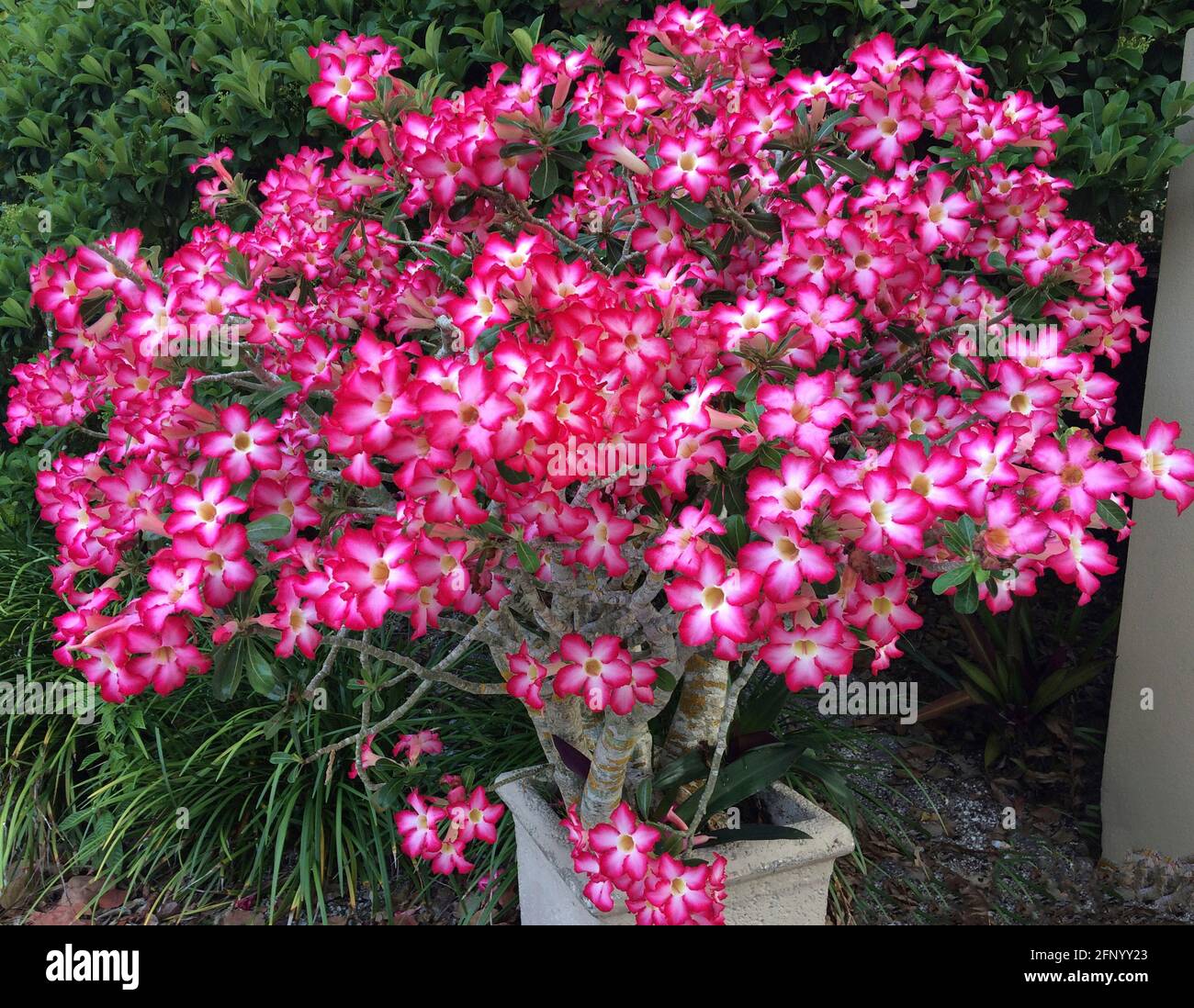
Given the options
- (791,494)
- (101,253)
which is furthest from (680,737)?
(101,253)

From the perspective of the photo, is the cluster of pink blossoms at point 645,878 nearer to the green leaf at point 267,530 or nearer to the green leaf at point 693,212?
the green leaf at point 267,530

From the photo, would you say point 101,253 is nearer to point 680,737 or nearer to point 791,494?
point 791,494

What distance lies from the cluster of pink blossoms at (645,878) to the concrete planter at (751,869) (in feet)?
0.36

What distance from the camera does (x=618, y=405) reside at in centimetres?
103

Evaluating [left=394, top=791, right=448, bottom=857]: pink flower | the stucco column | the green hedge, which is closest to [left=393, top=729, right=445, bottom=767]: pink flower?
[left=394, top=791, right=448, bottom=857]: pink flower

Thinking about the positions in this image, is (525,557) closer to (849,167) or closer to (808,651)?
(808,651)

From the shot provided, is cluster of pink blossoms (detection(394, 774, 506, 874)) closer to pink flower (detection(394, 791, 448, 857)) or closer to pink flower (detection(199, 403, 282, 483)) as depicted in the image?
pink flower (detection(394, 791, 448, 857))

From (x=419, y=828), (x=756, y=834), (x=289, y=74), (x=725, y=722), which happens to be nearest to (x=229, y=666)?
(x=419, y=828)

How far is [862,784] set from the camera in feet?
7.61

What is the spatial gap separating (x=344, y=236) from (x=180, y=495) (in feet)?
1.90

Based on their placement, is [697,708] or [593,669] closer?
[593,669]

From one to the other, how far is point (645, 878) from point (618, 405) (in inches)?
29.3

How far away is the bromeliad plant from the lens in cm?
101

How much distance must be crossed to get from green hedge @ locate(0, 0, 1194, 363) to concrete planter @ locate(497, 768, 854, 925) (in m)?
1.32
